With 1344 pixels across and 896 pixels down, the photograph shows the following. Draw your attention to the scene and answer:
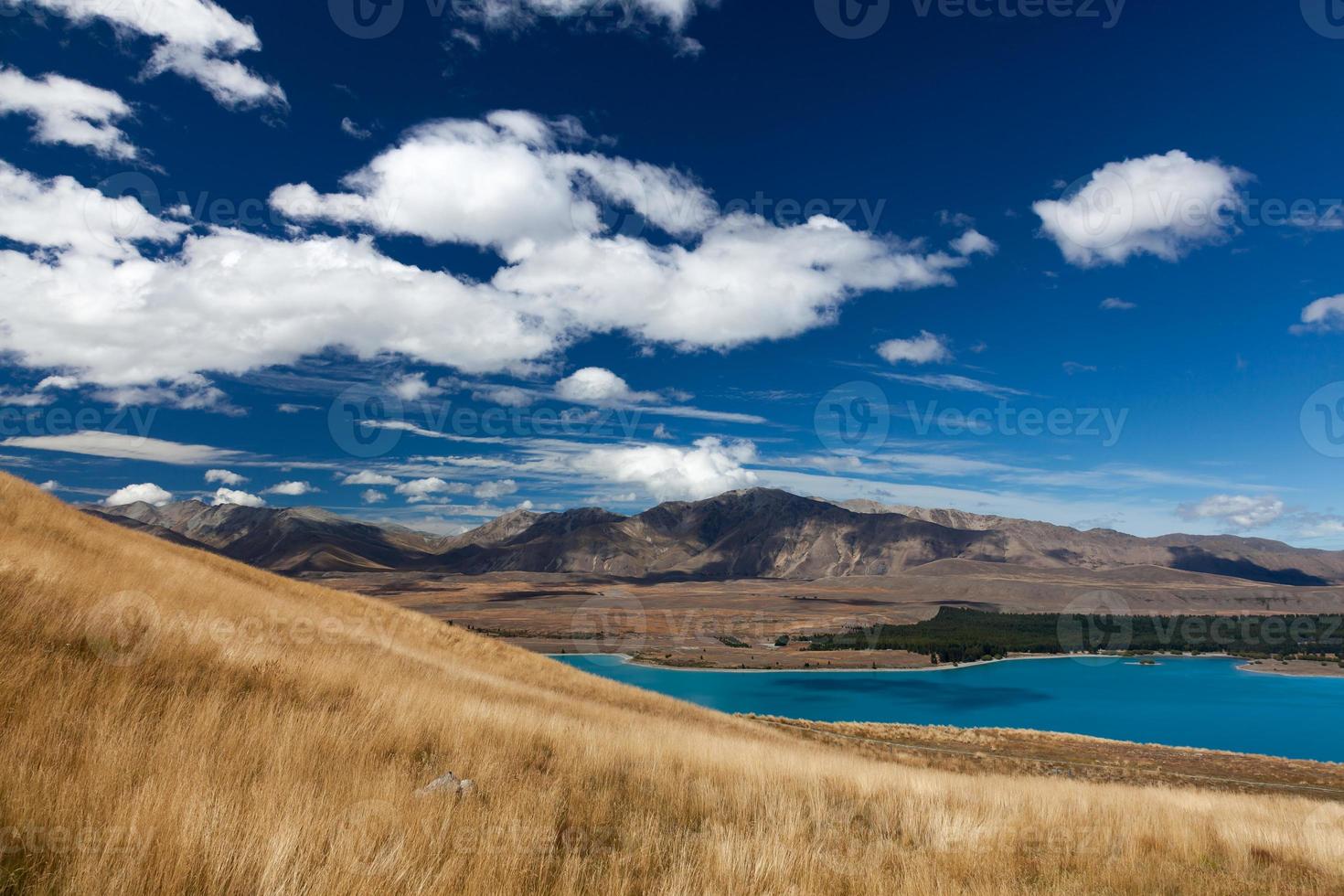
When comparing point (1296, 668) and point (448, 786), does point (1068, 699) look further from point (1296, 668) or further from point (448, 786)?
point (448, 786)

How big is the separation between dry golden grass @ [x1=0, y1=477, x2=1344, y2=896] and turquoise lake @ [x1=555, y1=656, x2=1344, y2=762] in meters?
68.7

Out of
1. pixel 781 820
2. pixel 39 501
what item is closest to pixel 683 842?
pixel 781 820

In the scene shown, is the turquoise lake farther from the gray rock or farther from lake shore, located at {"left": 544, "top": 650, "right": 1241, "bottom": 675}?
the gray rock

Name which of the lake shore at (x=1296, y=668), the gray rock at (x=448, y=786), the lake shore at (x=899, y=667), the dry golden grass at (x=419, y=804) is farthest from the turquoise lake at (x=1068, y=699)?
the gray rock at (x=448, y=786)

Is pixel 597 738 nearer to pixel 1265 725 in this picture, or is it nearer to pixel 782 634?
pixel 1265 725

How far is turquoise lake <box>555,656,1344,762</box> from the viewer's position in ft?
303

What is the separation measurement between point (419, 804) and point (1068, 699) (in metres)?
141

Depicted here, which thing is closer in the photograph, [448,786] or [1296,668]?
[448,786]

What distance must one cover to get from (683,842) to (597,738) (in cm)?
442

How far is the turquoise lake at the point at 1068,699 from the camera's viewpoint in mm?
92250

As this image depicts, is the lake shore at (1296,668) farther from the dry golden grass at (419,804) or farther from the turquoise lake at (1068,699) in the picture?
the dry golden grass at (419,804)

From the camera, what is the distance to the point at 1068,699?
394 ft

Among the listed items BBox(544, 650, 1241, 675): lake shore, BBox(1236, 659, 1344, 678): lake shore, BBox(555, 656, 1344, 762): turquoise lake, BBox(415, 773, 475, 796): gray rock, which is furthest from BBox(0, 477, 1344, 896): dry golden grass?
BBox(1236, 659, 1344, 678): lake shore

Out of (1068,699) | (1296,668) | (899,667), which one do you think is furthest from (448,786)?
(1296,668)
